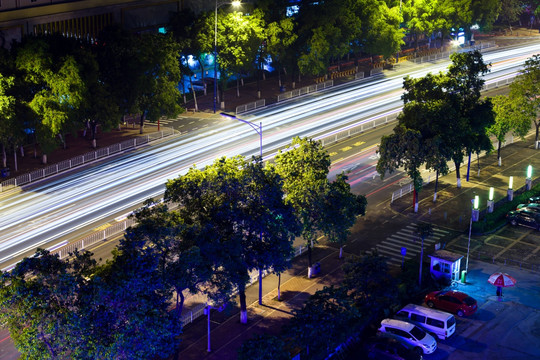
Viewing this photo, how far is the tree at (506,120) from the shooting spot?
80562 mm

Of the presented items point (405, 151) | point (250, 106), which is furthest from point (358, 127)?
point (405, 151)

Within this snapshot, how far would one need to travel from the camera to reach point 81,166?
263 feet

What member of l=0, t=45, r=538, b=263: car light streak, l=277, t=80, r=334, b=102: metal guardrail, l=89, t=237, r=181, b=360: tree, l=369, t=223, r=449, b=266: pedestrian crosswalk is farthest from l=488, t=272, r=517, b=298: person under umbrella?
l=277, t=80, r=334, b=102: metal guardrail

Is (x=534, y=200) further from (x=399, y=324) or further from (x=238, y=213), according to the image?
(x=238, y=213)

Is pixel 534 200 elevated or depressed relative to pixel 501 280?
elevated

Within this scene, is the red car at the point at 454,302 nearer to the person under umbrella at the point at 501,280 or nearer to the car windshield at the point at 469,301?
the car windshield at the point at 469,301

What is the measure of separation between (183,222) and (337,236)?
15069mm

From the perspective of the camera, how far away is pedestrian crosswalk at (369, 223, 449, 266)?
201 ft

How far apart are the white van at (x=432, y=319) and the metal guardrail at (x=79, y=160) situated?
42.7 metres

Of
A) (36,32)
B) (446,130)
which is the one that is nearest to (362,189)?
(446,130)

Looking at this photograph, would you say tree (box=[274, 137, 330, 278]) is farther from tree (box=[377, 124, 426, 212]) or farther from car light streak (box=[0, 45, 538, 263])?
car light streak (box=[0, 45, 538, 263])

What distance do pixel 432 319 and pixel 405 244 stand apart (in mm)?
14572

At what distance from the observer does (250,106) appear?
10050 cm

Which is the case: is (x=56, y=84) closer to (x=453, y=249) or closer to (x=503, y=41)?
(x=453, y=249)
